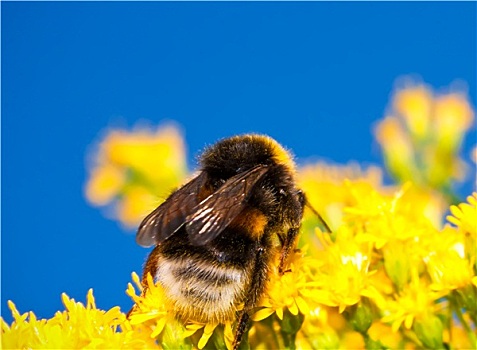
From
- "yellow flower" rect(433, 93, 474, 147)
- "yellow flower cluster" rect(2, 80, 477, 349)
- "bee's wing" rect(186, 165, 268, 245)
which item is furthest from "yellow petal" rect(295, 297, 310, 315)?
"yellow flower" rect(433, 93, 474, 147)

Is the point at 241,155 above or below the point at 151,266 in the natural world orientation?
above

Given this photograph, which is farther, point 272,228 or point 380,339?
point 380,339

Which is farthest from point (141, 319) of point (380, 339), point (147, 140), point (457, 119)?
point (147, 140)

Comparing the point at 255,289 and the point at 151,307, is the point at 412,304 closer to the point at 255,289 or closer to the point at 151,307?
the point at 255,289

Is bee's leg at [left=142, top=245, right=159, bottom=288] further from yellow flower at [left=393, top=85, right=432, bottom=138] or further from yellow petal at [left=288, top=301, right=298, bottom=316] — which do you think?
yellow flower at [left=393, top=85, right=432, bottom=138]

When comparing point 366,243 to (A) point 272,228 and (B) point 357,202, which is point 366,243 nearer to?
(B) point 357,202

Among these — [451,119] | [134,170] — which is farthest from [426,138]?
[134,170]

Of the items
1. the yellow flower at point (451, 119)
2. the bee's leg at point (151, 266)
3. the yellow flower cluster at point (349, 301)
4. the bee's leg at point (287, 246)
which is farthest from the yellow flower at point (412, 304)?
the yellow flower at point (451, 119)
